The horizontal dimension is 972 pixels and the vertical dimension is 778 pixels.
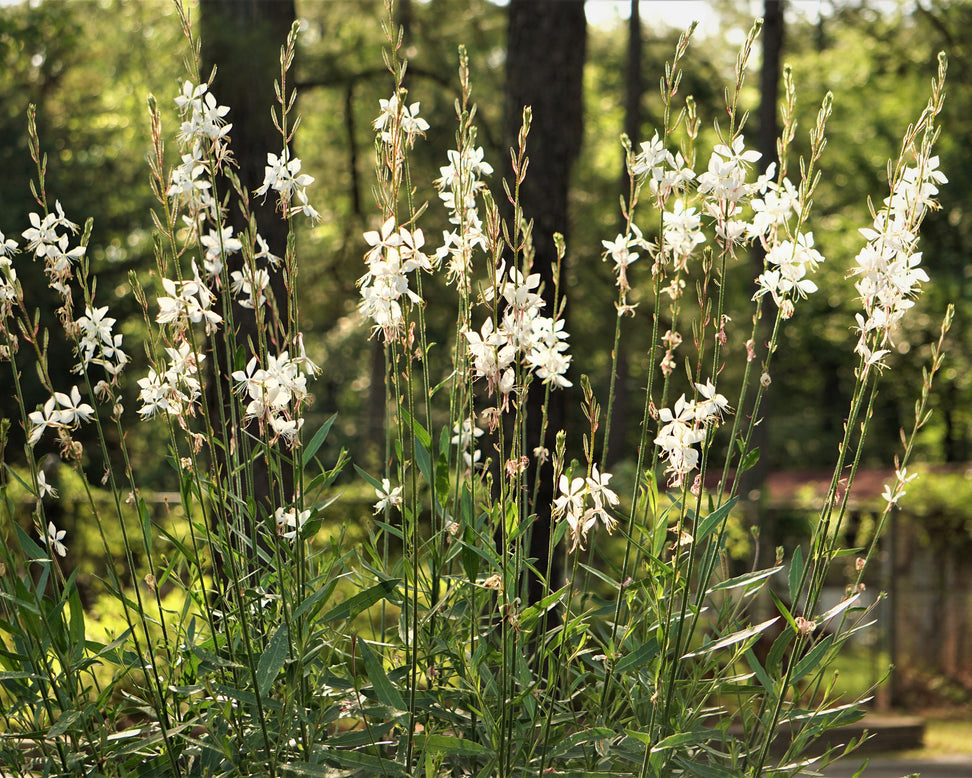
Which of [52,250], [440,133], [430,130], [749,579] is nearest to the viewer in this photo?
[749,579]

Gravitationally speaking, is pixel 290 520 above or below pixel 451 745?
above

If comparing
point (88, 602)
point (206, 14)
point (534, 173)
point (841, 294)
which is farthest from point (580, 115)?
point (841, 294)

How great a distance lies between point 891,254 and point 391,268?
898 mm

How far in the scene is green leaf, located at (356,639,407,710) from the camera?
1723 millimetres

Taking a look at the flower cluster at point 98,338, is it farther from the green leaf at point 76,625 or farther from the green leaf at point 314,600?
the green leaf at point 314,600

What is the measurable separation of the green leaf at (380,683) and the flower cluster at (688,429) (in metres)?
0.61

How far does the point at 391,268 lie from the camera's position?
1705mm

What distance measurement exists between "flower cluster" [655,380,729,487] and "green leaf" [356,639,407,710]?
1.99ft

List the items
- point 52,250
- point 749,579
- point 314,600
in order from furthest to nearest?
point 52,250 < point 749,579 < point 314,600

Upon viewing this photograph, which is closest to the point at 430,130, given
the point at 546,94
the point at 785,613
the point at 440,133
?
the point at 440,133

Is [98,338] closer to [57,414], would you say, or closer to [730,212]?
[57,414]

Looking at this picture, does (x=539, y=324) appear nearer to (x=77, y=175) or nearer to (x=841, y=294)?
(x=77, y=175)

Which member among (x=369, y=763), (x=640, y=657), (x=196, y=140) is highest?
(x=196, y=140)

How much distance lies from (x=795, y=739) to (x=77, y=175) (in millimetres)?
11965
